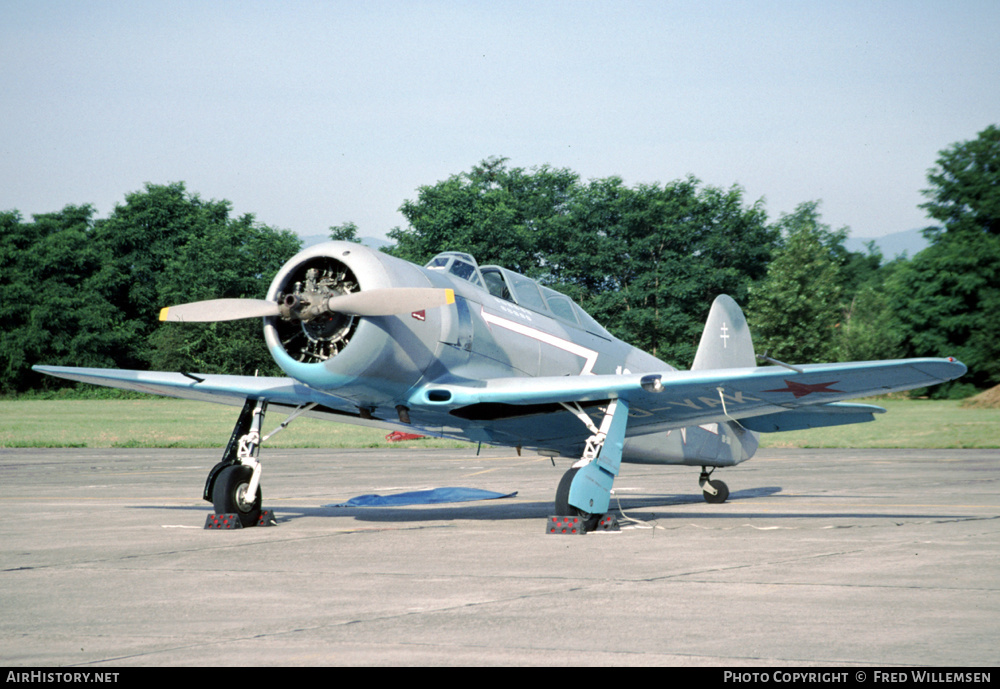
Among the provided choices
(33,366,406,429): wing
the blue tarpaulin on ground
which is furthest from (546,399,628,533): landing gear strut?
the blue tarpaulin on ground

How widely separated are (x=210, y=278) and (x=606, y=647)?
226 feet

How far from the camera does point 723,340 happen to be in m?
13.9

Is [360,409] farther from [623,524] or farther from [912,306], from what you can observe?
[912,306]

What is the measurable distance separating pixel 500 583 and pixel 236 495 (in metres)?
4.39

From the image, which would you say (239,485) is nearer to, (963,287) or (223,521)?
(223,521)

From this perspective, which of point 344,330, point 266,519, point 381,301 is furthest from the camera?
point 266,519

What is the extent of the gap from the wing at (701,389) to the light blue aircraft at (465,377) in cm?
2

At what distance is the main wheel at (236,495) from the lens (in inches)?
387

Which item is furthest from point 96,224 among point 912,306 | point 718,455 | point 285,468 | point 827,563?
point 827,563

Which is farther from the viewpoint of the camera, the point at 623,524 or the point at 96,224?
the point at 96,224

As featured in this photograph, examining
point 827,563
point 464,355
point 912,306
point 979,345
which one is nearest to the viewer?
point 827,563

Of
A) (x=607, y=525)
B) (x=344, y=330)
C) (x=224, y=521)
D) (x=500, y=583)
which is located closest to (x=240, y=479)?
(x=224, y=521)

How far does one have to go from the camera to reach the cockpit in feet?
34.5

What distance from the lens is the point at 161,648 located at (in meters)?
4.46
